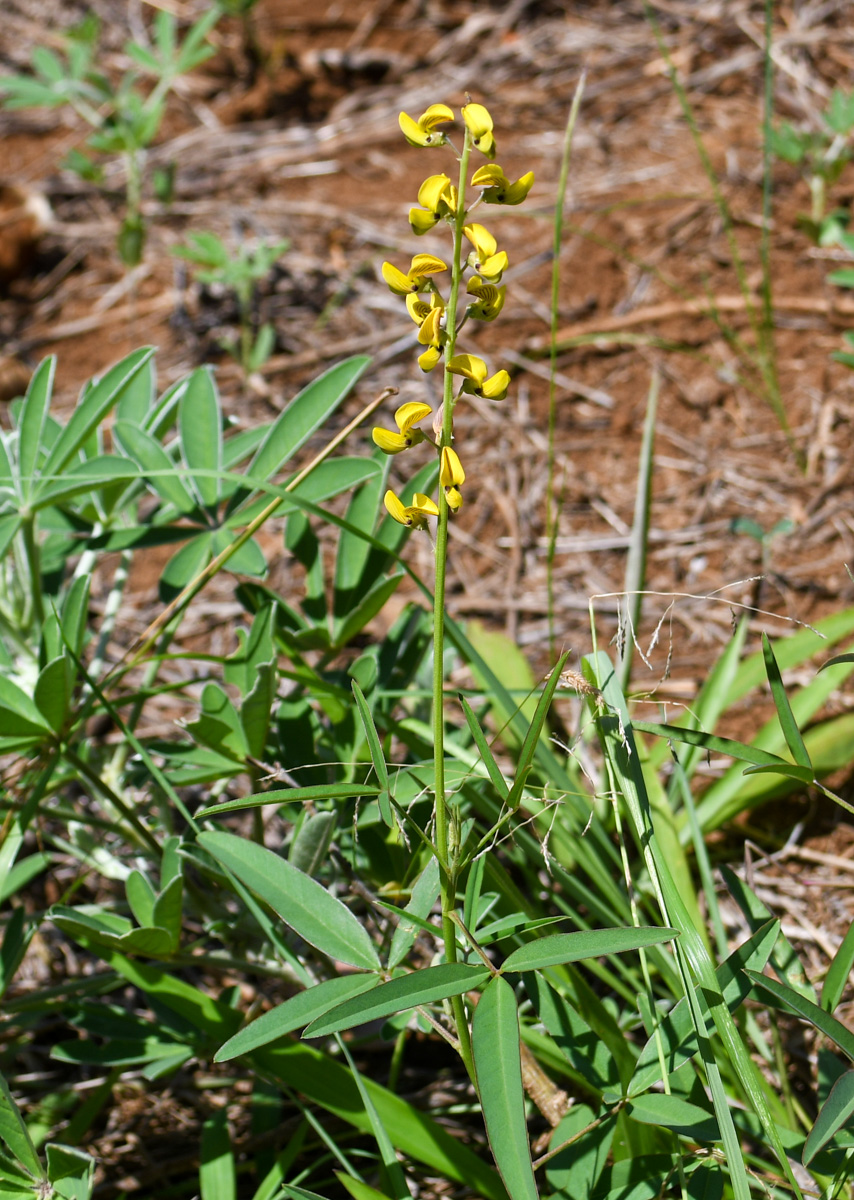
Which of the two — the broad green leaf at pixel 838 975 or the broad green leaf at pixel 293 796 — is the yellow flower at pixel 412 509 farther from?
the broad green leaf at pixel 838 975

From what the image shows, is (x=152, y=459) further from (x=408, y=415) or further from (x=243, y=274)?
(x=243, y=274)

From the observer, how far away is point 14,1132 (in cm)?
97

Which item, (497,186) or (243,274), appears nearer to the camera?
(497,186)

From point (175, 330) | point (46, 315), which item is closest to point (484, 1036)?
point (175, 330)

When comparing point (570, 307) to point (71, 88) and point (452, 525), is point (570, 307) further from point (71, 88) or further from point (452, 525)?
point (71, 88)

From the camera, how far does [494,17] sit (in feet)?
10.6

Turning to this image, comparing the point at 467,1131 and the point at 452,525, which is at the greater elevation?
the point at 452,525

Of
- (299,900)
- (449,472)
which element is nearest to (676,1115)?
(299,900)

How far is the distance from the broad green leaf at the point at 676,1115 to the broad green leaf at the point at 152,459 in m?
0.91

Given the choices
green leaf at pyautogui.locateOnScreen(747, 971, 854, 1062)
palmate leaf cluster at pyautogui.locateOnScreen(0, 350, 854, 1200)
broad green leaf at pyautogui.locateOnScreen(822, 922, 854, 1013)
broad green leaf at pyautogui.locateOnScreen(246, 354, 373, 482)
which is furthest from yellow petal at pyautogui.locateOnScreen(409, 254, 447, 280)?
broad green leaf at pyautogui.locateOnScreen(822, 922, 854, 1013)

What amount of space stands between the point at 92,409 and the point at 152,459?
0.35 ft

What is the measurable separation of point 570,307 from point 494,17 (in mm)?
1422

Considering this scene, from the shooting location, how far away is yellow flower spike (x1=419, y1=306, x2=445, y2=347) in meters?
0.75

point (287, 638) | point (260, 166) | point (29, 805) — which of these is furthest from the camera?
point (260, 166)
